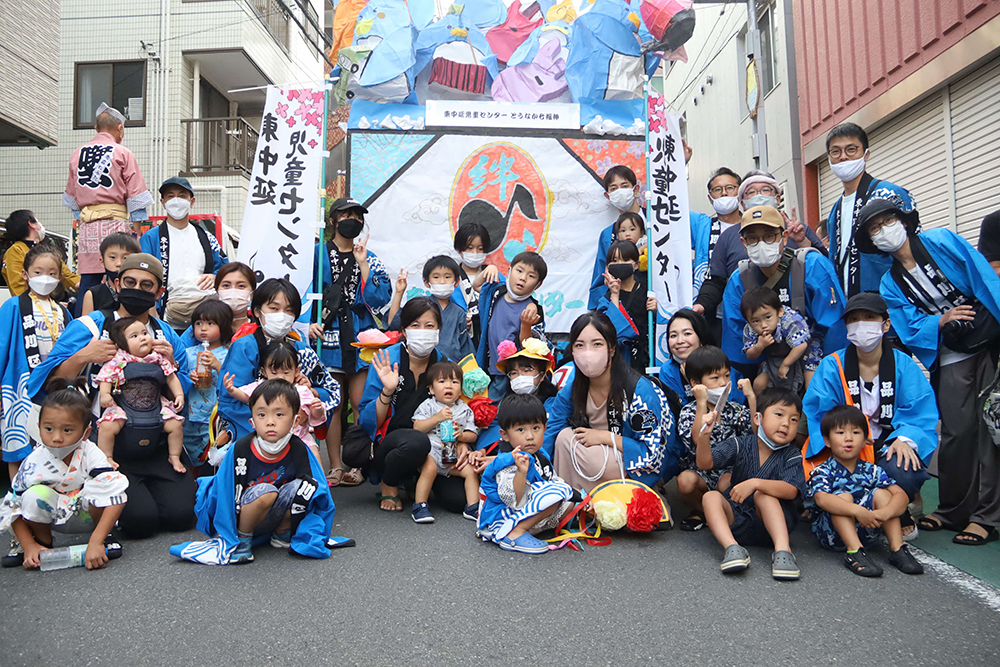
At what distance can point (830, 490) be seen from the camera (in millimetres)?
3730

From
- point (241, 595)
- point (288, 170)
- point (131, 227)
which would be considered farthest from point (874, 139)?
point (241, 595)

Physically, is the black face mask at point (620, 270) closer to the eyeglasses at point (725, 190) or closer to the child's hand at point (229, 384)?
the eyeglasses at point (725, 190)

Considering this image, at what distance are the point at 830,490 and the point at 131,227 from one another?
5.40 metres

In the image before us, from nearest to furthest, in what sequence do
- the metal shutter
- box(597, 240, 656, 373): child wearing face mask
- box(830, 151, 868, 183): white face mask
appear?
box(830, 151, 868, 183): white face mask → box(597, 240, 656, 373): child wearing face mask → the metal shutter

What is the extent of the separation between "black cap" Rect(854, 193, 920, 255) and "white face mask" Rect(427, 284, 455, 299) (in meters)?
2.64

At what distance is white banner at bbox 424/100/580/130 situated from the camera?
6793 millimetres

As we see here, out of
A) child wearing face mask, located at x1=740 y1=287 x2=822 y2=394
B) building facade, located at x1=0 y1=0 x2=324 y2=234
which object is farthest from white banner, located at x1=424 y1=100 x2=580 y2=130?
building facade, located at x1=0 y1=0 x2=324 y2=234

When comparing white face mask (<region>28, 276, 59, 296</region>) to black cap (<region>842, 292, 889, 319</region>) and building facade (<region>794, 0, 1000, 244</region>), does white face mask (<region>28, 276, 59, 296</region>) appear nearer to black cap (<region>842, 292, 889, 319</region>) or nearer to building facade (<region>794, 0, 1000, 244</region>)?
black cap (<region>842, 292, 889, 319</region>)

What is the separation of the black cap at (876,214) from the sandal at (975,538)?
1.64 m

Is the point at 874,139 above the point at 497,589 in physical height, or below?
above

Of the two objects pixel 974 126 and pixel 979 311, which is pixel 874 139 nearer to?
pixel 974 126

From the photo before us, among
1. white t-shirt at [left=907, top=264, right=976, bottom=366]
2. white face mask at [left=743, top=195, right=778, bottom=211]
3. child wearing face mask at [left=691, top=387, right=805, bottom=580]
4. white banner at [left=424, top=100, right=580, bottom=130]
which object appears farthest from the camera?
white banner at [left=424, top=100, right=580, bottom=130]

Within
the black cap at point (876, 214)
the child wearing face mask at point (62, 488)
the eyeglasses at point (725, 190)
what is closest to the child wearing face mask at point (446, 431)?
the child wearing face mask at point (62, 488)

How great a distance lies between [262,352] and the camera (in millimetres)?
4613
